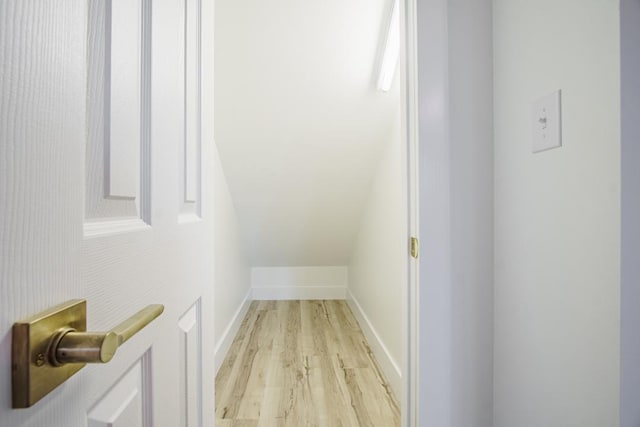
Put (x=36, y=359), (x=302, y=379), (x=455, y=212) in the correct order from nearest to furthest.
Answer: (x=36, y=359) < (x=455, y=212) < (x=302, y=379)

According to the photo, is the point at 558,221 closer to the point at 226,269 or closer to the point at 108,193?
the point at 108,193

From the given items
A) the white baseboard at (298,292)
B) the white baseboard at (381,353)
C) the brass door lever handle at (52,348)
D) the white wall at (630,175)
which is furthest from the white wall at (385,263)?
the brass door lever handle at (52,348)

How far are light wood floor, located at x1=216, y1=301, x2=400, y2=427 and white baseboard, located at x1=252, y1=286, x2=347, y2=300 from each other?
622 millimetres

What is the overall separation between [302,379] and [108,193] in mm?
1746

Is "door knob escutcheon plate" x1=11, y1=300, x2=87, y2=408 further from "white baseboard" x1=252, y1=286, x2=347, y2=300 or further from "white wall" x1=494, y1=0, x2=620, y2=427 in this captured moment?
Answer: "white baseboard" x1=252, y1=286, x2=347, y2=300

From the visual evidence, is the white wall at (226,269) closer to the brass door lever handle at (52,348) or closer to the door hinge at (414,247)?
the door hinge at (414,247)

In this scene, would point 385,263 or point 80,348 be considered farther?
point 385,263

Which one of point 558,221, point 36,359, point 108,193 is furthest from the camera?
point 558,221

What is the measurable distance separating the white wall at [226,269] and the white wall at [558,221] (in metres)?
1.61

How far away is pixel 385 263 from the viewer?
2016 millimetres

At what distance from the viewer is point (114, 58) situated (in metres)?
0.45

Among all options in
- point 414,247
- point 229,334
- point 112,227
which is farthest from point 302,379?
point 112,227

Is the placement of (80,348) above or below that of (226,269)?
above

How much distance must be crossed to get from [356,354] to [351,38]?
195 cm
